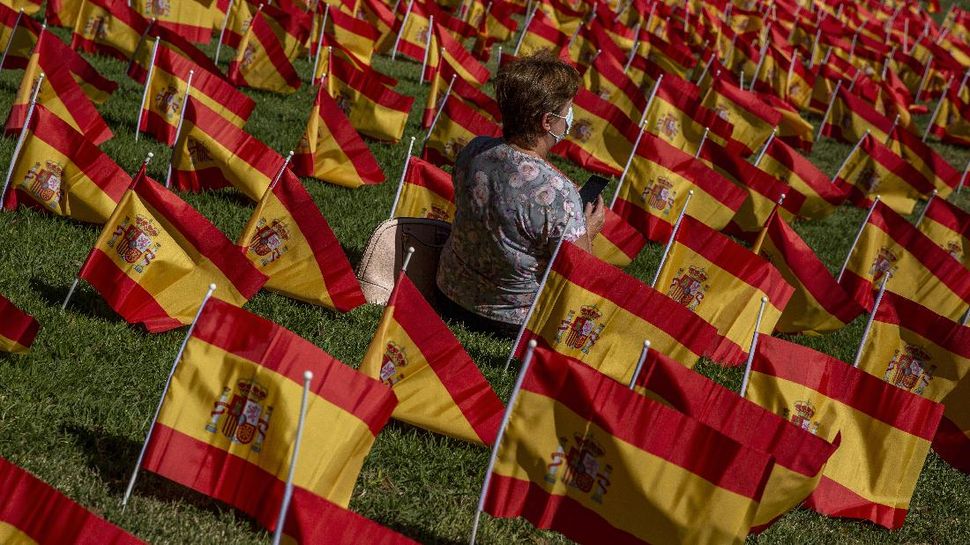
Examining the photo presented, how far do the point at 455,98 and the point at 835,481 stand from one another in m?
5.40

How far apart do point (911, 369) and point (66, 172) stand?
5396 millimetres

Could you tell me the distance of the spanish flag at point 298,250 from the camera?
663 centimetres

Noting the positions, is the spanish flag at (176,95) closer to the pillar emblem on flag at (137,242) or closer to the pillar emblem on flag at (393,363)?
the pillar emblem on flag at (137,242)

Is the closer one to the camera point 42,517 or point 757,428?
point 42,517

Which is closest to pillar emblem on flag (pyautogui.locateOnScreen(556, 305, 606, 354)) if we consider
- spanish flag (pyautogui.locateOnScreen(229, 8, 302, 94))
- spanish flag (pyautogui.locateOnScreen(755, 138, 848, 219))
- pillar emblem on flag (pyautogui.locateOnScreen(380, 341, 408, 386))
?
pillar emblem on flag (pyautogui.locateOnScreen(380, 341, 408, 386))

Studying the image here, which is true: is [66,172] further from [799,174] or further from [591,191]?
[799,174]

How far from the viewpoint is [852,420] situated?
226 inches

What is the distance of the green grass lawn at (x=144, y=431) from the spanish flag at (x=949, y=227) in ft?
11.9

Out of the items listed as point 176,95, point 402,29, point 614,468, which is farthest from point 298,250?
point 402,29

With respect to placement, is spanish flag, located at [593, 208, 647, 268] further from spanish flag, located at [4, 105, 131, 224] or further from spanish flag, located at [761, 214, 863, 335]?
spanish flag, located at [4, 105, 131, 224]

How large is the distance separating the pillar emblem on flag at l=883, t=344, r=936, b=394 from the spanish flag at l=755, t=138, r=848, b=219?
474 cm

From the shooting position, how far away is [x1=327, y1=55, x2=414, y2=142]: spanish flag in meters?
11.0

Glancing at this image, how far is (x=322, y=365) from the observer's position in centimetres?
444

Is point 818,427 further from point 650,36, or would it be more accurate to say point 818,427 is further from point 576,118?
point 650,36
